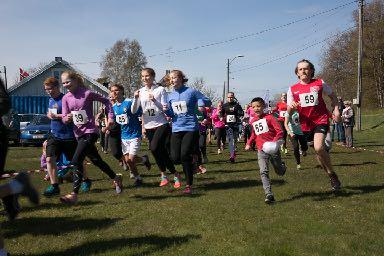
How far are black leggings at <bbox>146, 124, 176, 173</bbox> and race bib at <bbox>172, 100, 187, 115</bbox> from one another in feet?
1.91

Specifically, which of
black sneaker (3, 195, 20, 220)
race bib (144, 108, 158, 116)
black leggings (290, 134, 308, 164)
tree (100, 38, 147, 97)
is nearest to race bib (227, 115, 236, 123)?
black leggings (290, 134, 308, 164)

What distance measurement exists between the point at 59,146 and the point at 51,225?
7.69 ft

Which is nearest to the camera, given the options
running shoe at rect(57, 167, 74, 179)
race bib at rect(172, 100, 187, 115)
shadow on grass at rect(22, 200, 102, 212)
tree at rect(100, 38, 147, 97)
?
shadow on grass at rect(22, 200, 102, 212)

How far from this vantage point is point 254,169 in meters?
10.8

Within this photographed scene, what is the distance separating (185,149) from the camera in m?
7.35

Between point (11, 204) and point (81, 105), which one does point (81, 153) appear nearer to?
point (81, 105)

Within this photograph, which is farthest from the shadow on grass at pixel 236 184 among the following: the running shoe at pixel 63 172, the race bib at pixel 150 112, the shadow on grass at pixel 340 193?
the running shoe at pixel 63 172

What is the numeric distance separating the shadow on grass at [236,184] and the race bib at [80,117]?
2.45 meters

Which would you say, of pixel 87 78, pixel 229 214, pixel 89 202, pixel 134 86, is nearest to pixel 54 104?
pixel 89 202

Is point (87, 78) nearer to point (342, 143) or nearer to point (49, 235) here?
point (342, 143)

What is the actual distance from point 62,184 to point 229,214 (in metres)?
4.54

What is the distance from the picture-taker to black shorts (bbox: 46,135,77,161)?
759cm

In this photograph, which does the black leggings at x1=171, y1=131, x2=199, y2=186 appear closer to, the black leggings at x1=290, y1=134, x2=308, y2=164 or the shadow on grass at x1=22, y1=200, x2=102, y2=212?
the shadow on grass at x1=22, y1=200, x2=102, y2=212

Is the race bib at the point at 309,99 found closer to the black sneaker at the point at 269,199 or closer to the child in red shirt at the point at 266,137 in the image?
the child in red shirt at the point at 266,137
